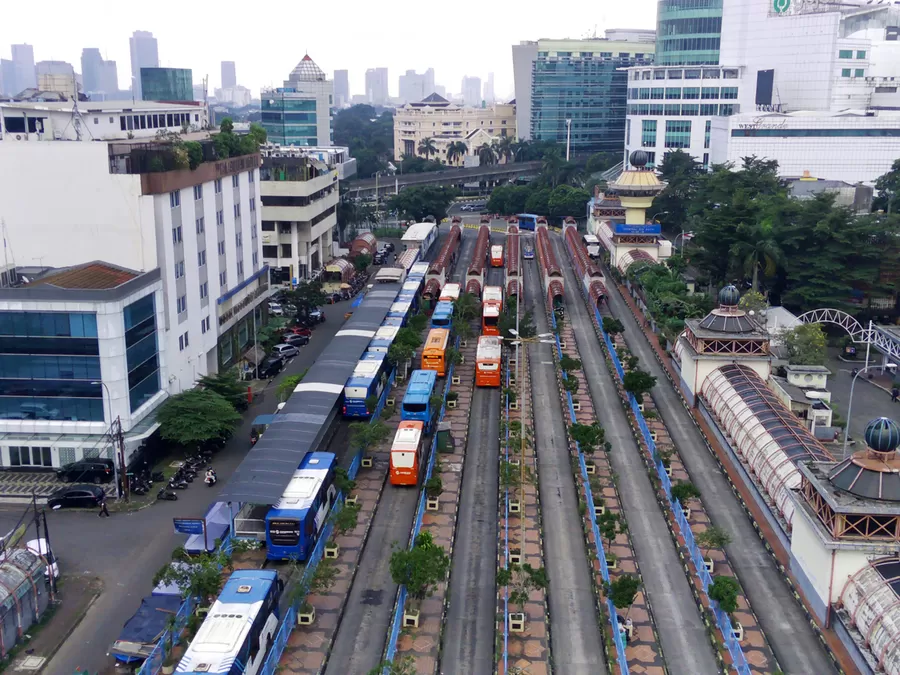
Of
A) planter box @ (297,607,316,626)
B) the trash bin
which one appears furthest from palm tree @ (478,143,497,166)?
planter box @ (297,607,316,626)

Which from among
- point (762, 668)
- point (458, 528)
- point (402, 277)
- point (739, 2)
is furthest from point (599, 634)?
point (739, 2)

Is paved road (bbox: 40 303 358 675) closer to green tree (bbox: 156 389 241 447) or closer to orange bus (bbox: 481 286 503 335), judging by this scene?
green tree (bbox: 156 389 241 447)

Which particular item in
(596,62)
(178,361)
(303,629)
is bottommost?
(303,629)

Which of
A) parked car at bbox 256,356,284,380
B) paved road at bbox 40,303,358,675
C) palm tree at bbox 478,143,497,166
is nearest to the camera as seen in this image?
paved road at bbox 40,303,358,675

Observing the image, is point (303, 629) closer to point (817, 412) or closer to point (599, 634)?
point (599, 634)

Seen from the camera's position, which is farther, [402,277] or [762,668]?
[402,277]

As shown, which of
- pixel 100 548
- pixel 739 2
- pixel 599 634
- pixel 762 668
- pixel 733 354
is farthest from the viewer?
pixel 739 2

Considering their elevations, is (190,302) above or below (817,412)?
above
